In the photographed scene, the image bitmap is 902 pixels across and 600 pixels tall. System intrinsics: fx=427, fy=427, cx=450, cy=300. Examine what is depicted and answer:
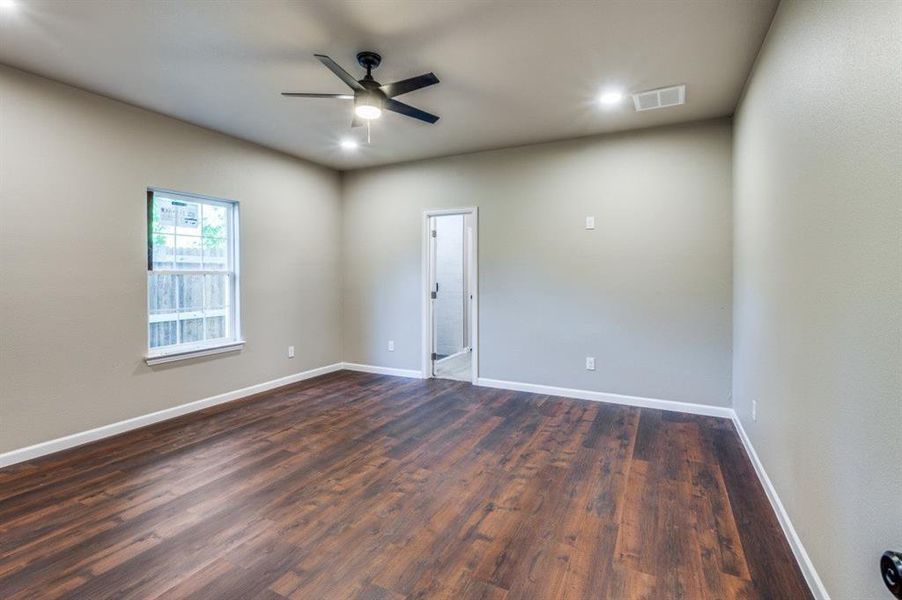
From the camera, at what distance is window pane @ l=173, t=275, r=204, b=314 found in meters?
3.98

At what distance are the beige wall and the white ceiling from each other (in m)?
0.26

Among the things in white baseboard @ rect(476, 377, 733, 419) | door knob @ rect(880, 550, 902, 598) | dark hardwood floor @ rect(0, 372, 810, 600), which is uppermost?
door knob @ rect(880, 550, 902, 598)

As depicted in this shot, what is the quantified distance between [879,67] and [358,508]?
8.87ft

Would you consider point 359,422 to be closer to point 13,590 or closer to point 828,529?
point 13,590

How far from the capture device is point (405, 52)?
265 centimetres

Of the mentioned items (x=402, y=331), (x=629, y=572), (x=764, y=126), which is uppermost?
(x=764, y=126)

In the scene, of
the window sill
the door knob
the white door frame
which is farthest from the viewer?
the white door frame

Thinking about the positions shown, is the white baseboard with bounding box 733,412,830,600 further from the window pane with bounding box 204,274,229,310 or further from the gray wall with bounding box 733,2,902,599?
the window pane with bounding box 204,274,229,310

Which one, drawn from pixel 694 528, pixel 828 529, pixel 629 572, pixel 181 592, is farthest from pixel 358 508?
pixel 828 529

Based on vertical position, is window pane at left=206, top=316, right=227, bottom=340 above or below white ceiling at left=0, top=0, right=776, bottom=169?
below

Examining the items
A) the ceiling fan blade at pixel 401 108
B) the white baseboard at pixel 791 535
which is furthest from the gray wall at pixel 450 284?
the white baseboard at pixel 791 535

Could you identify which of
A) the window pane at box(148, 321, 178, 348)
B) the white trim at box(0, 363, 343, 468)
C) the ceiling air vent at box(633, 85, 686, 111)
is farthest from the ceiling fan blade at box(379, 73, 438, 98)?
the white trim at box(0, 363, 343, 468)

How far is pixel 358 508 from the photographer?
2.31m

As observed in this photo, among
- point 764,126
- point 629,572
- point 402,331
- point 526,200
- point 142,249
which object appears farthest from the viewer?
point 402,331
